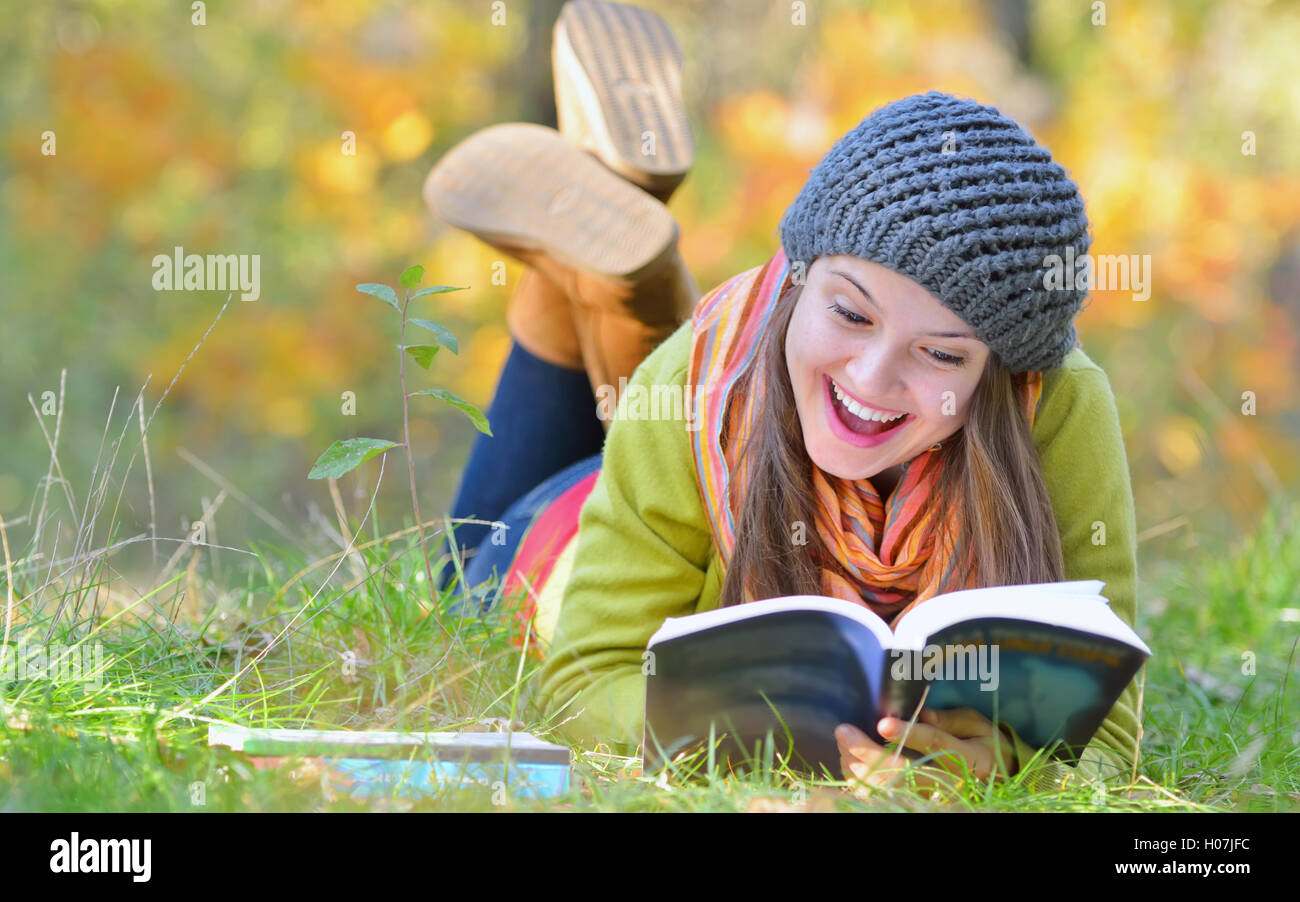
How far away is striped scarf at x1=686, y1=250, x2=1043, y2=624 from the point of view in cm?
204

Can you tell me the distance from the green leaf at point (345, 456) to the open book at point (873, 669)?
53cm

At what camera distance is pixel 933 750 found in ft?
5.53

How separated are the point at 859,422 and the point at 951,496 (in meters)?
0.20

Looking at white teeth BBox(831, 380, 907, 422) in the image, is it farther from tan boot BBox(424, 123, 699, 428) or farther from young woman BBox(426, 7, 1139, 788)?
tan boot BBox(424, 123, 699, 428)

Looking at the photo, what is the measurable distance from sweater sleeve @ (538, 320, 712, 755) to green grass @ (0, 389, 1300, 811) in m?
0.10

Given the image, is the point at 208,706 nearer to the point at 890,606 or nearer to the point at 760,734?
the point at 760,734

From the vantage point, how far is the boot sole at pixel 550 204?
9.10ft

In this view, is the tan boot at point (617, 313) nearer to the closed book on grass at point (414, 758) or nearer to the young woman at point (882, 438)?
the young woman at point (882, 438)

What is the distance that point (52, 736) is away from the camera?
1647mm

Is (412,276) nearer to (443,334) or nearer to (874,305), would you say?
(443,334)

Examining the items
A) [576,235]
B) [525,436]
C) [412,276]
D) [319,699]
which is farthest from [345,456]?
[525,436]

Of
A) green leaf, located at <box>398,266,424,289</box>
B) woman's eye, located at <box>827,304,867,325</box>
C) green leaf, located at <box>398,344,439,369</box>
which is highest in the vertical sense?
green leaf, located at <box>398,266,424,289</box>

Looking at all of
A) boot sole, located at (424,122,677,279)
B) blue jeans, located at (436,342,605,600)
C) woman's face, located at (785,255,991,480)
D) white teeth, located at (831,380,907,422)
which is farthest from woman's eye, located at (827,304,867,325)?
blue jeans, located at (436,342,605,600)

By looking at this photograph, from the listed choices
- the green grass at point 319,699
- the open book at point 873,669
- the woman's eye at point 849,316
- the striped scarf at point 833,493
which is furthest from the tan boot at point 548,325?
the open book at point 873,669
